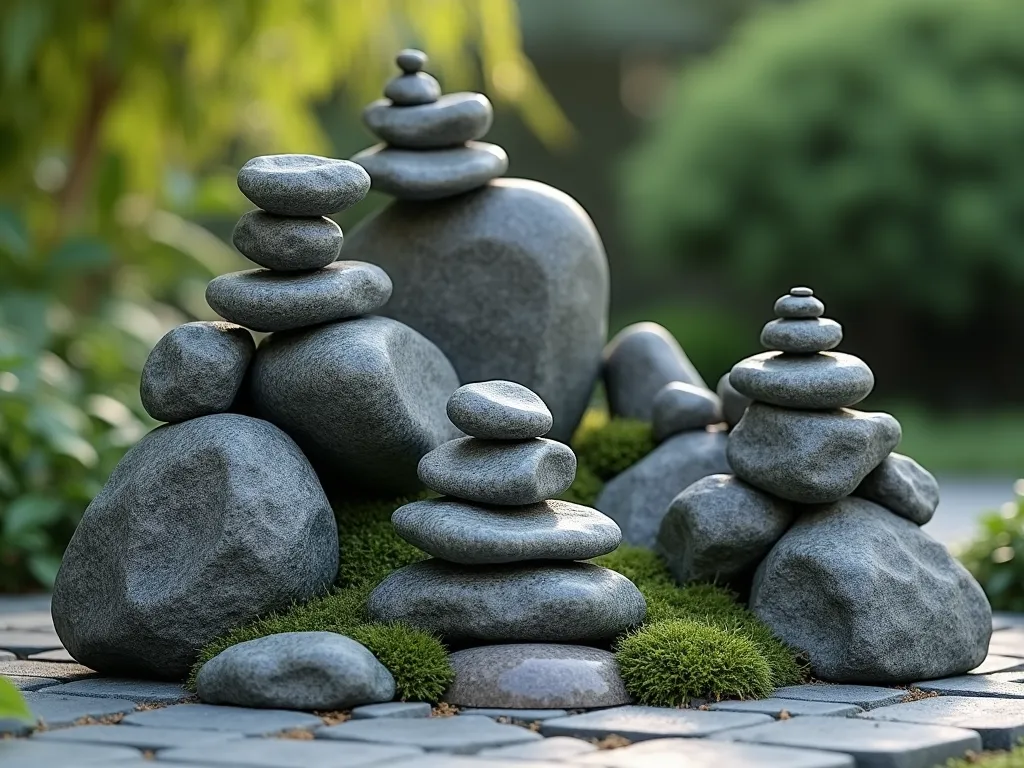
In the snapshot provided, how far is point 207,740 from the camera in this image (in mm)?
3682

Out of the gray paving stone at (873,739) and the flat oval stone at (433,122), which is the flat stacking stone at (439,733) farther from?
the flat oval stone at (433,122)

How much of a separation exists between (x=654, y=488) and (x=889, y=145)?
36.1 feet

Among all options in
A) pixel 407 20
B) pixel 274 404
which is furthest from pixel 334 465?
pixel 407 20

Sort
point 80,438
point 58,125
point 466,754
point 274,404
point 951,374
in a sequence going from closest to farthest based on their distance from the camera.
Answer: point 466,754 < point 274,404 < point 80,438 < point 58,125 < point 951,374

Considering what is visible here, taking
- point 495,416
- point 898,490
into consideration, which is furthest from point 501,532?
point 898,490

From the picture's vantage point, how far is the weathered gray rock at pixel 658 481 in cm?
568

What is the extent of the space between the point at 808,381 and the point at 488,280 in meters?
1.50

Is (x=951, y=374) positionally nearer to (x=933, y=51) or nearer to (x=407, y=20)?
(x=933, y=51)

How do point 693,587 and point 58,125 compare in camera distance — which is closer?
point 693,587

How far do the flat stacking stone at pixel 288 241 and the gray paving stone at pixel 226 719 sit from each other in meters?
1.49

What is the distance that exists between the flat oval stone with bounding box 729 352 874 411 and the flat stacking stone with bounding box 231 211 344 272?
138 cm

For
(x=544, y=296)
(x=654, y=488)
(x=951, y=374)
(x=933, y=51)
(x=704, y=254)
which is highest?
(x=933, y=51)

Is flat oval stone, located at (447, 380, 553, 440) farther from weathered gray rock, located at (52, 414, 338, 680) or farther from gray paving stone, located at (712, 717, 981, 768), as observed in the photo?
gray paving stone, located at (712, 717, 981, 768)

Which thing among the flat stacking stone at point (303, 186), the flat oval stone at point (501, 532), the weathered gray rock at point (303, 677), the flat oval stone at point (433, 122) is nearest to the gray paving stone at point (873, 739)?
the flat oval stone at point (501, 532)
